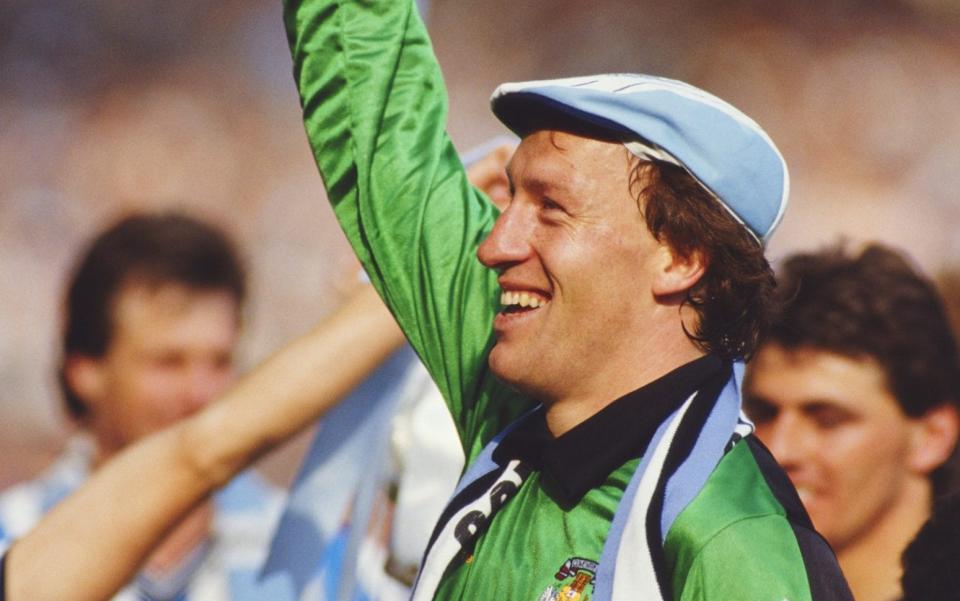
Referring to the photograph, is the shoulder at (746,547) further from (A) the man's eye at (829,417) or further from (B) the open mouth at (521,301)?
(A) the man's eye at (829,417)

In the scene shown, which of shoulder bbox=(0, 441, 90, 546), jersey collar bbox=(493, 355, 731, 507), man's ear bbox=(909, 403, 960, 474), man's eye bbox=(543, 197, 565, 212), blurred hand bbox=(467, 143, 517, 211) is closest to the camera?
jersey collar bbox=(493, 355, 731, 507)

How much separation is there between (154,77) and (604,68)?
9.82 ft

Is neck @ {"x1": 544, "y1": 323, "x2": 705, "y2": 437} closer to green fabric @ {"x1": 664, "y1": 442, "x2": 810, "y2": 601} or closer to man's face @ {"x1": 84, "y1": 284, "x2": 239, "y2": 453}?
green fabric @ {"x1": 664, "y1": 442, "x2": 810, "y2": 601}

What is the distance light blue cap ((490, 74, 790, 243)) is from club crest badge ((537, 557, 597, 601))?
1.78ft

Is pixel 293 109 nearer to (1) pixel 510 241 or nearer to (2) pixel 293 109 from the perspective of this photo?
(2) pixel 293 109

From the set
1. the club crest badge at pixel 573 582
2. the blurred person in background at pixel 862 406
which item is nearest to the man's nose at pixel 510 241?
the club crest badge at pixel 573 582

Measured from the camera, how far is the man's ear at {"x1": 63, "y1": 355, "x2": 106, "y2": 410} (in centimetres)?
437

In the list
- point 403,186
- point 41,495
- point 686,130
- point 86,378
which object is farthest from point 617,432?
point 86,378

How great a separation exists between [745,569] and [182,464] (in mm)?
1152

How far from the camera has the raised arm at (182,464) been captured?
2.43 meters

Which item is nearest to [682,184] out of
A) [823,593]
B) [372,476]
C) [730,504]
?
[730,504]

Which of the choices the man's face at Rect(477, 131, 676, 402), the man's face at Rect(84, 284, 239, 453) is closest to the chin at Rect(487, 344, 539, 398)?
the man's face at Rect(477, 131, 676, 402)

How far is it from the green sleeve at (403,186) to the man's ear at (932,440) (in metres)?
1.50

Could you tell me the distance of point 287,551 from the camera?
3.29 meters
